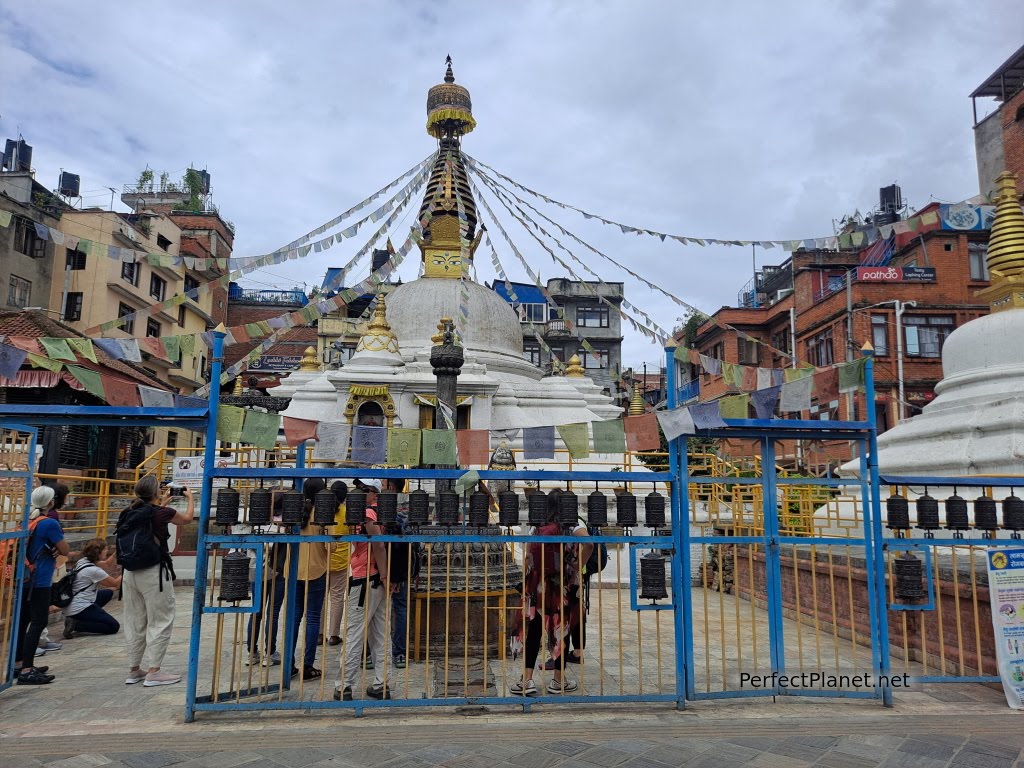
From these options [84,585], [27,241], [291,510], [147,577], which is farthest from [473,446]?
[27,241]

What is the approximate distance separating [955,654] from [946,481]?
1.68m

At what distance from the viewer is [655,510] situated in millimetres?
5633

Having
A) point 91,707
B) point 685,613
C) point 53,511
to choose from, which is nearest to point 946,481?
point 685,613

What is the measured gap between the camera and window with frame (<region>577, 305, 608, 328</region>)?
52.9 m

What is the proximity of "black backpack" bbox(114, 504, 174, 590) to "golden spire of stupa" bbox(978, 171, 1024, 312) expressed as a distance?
1103 centimetres

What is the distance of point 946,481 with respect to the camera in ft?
20.7

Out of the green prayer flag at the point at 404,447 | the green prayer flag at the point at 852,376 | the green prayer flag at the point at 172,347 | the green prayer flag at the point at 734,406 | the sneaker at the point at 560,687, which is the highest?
the green prayer flag at the point at 172,347

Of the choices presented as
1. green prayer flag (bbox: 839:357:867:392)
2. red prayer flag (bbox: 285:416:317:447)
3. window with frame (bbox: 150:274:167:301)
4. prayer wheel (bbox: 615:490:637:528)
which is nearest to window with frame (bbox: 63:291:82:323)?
window with frame (bbox: 150:274:167:301)

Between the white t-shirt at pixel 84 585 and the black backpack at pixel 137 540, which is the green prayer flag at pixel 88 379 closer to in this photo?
the black backpack at pixel 137 540

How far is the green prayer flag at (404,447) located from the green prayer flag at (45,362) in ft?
9.42

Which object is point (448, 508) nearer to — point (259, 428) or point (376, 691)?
point (376, 691)

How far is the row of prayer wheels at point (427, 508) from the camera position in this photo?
557 cm

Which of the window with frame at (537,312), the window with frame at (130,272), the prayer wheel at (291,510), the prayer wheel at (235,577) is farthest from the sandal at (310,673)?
the window with frame at (537,312)

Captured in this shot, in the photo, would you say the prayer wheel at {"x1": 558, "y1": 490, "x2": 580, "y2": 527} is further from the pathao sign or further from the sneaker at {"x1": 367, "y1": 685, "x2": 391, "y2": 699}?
the pathao sign
